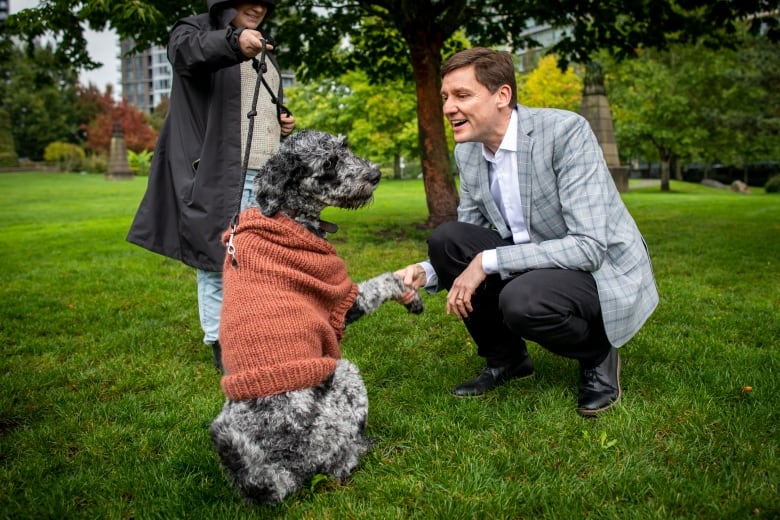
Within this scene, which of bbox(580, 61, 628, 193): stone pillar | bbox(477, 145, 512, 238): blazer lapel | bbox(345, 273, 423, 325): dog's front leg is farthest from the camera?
bbox(580, 61, 628, 193): stone pillar

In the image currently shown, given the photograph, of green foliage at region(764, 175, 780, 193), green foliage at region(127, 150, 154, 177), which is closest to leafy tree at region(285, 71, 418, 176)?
green foliage at region(764, 175, 780, 193)

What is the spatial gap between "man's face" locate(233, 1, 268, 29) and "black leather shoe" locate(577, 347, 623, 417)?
2933 mm

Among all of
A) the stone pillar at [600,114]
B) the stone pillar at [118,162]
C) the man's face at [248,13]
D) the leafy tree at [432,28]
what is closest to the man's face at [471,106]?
the man's face at [248,13]

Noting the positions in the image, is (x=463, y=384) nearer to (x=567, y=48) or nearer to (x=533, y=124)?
(x=533, y=124)

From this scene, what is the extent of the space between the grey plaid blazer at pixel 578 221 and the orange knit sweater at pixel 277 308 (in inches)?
42.2

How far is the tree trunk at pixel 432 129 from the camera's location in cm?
973

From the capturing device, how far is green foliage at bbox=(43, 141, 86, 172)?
160 ft

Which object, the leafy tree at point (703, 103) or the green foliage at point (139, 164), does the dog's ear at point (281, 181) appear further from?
the green foliage at point (139, 164)

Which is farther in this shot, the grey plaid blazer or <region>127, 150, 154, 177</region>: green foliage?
<region>127, 150, 154, 177</region>: green foliage

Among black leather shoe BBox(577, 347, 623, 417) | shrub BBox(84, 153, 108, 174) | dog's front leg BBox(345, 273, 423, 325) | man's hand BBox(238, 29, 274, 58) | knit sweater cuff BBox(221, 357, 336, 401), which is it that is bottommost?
black leather shoe BBox(577, 347, 623, 417)

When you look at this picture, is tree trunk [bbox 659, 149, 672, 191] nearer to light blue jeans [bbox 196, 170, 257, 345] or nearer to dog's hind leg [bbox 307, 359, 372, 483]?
light blue jeans [bbox 196, 170, 257, 345]

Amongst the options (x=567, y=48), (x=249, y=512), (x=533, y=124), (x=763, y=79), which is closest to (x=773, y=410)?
(x=533, y=124)

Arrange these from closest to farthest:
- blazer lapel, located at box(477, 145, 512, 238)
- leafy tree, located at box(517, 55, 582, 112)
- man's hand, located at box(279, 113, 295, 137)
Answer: blazer lapel, located at box(477, 145, 512, 238) → man's hand, located at box(279, 113, 295, 137) → leafy tree, located at box(517, 55, 582, 112)

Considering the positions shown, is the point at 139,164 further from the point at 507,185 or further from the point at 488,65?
the point at 488,65
